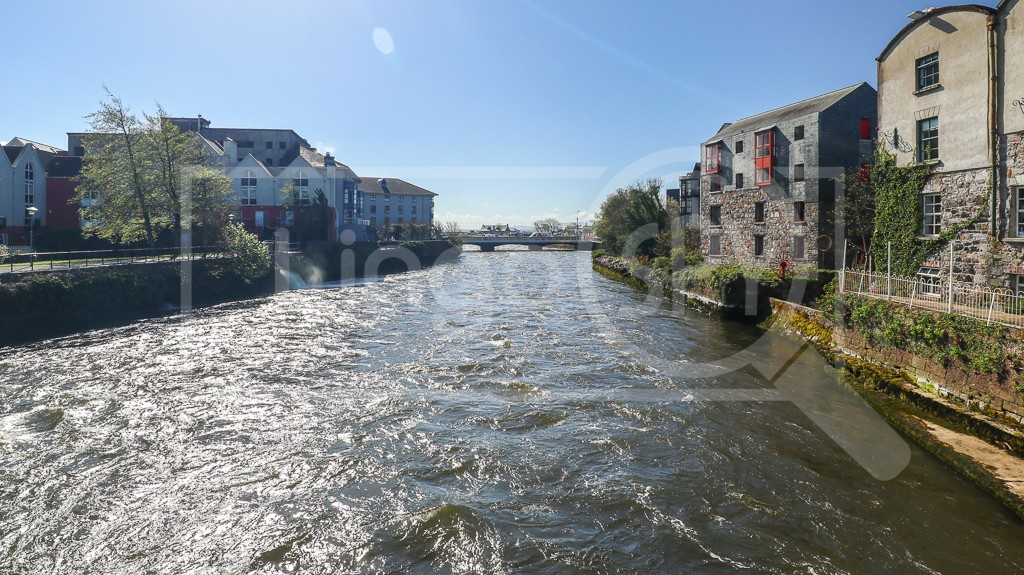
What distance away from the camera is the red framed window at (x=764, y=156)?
32938mm

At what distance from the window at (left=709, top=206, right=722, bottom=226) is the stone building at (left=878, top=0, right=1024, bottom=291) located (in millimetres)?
17189

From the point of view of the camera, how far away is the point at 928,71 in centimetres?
1945

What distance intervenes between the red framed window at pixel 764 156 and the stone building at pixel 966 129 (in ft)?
39.2

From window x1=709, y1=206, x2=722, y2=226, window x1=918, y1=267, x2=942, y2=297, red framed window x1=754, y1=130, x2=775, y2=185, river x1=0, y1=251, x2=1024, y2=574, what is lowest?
river x1=0, y1=251, x2=1024, y2=574

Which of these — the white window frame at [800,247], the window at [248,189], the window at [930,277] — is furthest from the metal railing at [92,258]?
the white window frame at [800,247]

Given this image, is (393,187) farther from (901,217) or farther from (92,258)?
(901,217)

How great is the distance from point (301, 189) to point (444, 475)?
60652 millimetres

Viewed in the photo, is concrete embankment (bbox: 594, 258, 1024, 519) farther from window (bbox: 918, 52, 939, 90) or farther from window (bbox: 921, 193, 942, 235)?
window (bbox: 918, 52, 939, 90)

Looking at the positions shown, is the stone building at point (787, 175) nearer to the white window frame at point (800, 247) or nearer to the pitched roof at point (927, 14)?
the white window frame at point (800, 247)

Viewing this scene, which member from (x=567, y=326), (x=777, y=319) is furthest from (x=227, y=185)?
(x=777, y=319)

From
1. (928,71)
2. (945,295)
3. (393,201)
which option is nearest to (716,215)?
(928,71)

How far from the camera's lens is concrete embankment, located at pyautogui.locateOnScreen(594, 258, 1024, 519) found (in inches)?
389

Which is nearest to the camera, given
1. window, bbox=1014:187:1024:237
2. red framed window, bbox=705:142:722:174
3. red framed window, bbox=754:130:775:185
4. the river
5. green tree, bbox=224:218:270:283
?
the river

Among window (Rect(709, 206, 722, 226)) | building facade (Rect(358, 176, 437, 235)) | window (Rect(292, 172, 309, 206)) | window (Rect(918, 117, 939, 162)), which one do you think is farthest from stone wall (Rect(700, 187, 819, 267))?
building facade (Rect(358, 176, 437, 235))
